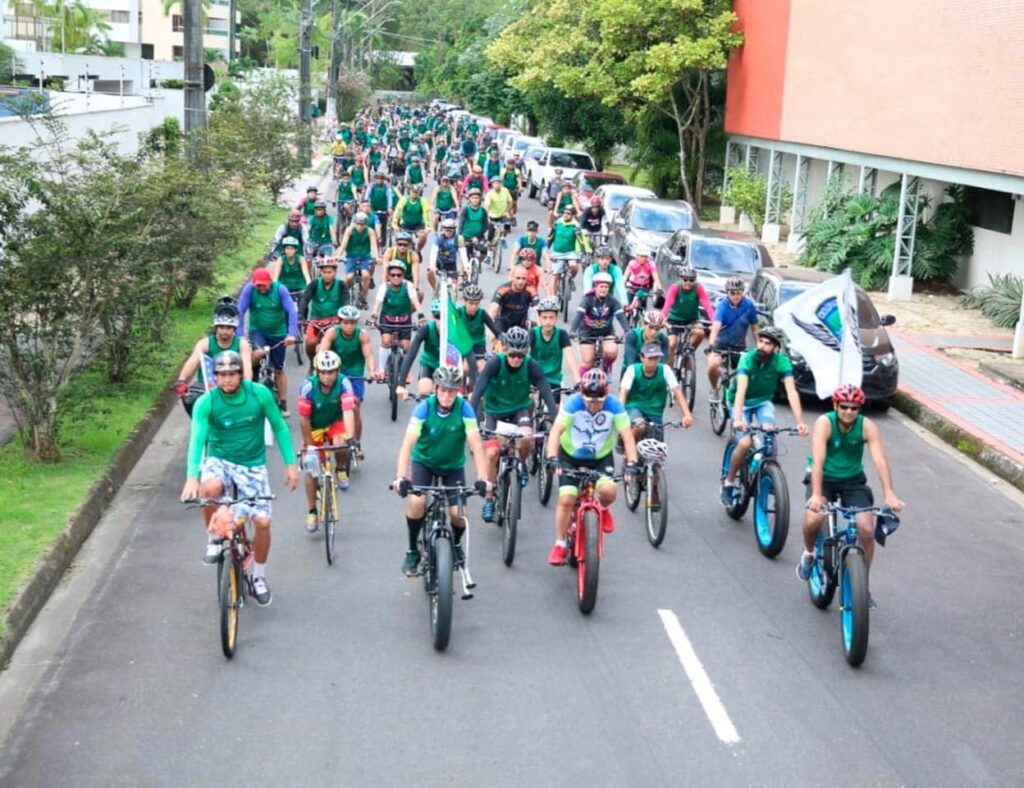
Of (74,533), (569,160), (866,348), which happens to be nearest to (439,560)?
(74,533)

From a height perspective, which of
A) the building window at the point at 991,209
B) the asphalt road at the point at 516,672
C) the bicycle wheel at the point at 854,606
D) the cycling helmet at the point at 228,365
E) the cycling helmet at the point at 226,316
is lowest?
the asphalt road at the point at 516,672

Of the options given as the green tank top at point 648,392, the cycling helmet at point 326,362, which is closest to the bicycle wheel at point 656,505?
the green tank top at point 648,392

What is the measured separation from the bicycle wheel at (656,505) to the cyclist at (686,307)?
5.32m

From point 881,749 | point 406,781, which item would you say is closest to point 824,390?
point 881,749

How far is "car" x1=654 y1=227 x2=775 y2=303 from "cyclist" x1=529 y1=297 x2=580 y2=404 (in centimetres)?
943

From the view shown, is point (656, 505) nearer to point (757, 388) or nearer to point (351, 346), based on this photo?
point (757, 388)

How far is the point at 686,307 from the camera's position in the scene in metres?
17.0

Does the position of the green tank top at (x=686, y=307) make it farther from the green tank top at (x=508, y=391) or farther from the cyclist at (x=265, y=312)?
the green tank top at (x=508, y=391)

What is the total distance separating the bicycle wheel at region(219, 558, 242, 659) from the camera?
884 cm

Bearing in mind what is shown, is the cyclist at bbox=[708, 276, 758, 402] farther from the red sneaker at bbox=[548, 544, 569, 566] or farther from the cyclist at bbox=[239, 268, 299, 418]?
the red sneaker at bbox=[548, 544, 569, 566]

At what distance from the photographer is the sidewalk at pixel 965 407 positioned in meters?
15.6

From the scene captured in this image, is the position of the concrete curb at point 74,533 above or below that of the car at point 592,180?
below

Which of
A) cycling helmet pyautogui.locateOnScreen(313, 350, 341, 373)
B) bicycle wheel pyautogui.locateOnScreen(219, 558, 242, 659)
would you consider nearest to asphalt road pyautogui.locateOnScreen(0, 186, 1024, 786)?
bicycle wheel pyautogui.locateOnScreen(219, 558, 242, 659)

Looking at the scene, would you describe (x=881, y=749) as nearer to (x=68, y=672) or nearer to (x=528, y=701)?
(x=528, y=701)
